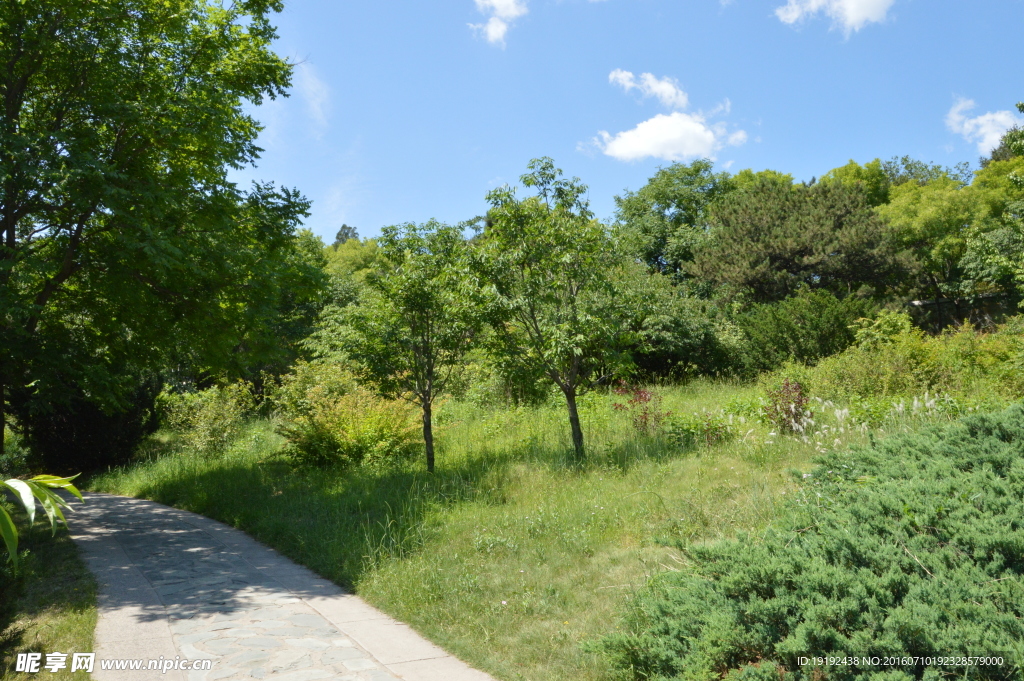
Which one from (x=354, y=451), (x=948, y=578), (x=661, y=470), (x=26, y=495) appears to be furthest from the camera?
(x=354, y=451)

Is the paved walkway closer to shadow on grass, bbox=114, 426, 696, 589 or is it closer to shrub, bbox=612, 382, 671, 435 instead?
shadow on grass, bbox=114, 426, 696, 589

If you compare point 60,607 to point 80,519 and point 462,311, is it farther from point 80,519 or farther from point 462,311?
point 462,311

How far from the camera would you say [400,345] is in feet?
32.4

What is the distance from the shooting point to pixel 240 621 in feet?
17.0

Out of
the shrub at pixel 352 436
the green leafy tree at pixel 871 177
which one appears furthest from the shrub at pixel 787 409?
the green leafy tree at pixel 871 177

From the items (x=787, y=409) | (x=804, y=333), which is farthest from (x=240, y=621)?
(x=804, y=333)

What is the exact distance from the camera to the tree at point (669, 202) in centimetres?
3347

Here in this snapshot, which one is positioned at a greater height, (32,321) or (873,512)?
(32,321)

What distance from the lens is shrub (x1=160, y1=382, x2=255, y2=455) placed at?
584 inches

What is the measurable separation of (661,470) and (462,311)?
11.7 ft

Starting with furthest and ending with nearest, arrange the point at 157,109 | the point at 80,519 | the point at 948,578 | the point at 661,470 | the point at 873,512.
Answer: the point at 80,519
the point at 157,109
the point at 661,470
the point at 873,512
the point at 948,578

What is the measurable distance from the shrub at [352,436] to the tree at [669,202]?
23.7 metres

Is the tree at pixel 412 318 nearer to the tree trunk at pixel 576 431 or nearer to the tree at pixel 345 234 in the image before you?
the tree trunk at pixel 576 431

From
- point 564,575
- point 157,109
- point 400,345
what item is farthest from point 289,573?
point 157,109
